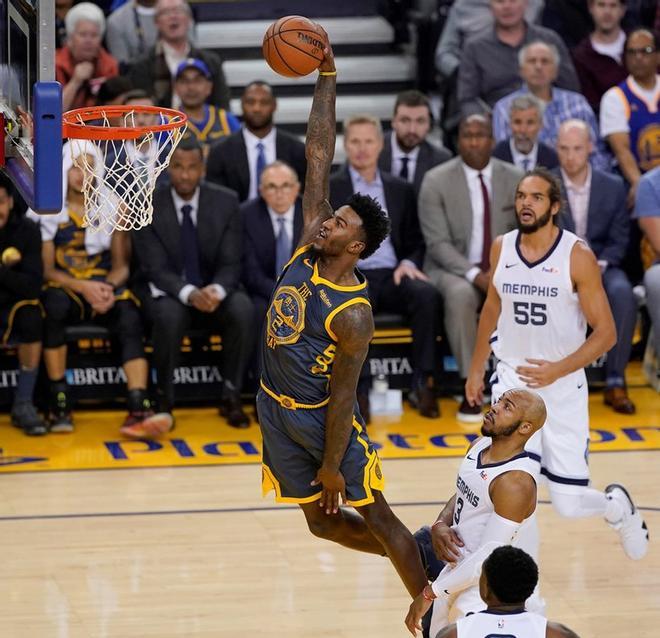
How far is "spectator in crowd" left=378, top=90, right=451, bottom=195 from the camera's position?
10.2m

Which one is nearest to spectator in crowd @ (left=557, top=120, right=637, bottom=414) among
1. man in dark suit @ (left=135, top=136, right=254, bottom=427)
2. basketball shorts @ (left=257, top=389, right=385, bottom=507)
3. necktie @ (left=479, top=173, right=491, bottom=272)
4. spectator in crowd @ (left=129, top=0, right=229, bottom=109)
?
necktie @ (left=479, top=173, right=491, bottom=272)

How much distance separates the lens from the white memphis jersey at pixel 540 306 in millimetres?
6680

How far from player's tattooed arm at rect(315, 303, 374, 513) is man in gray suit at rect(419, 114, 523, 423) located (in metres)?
4.06

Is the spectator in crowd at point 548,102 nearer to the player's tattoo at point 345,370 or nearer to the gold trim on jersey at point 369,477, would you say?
the gold trim on jersey at point 369,477

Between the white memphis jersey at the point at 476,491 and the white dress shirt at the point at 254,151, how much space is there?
16.3 feet

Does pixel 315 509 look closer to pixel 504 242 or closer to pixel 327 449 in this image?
pixel 327 449

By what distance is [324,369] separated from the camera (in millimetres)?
5641

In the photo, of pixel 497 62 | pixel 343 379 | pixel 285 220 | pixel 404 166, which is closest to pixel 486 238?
pixel 404 166

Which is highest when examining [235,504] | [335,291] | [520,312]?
[335,291]

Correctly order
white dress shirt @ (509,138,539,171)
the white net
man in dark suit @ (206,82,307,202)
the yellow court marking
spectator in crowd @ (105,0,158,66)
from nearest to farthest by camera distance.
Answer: the white net
the yellow court marking
man in dark suit @ (206,82,307,202)
white dress shirt @ (509,138,539,171)
spectator in crowd @ (105,0,158,66)

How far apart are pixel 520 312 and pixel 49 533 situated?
8.77 feet

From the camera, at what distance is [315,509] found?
5.82 metres

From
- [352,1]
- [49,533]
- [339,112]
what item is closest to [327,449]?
[49,533]

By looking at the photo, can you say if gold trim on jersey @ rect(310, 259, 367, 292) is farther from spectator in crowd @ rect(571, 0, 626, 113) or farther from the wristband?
spectator in crowd @ rect(571, 0, 626, 113)
